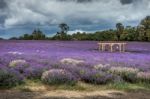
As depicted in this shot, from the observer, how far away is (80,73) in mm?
16578

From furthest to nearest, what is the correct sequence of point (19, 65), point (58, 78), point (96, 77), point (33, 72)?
1. point (19, 65)
2. point (33, 72)
3. point (96, 77)
4. point (58, 78)

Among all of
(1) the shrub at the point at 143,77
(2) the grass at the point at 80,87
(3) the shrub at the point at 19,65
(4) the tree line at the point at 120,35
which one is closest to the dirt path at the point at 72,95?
(2) the grass at the point at 80,87

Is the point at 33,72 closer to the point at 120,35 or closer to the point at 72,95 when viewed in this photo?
the point at 72,95

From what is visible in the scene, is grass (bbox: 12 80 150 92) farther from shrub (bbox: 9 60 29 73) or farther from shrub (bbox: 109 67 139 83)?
shrub (bbox: 9 60 29 73)

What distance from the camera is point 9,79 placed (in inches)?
573

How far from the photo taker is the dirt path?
12.8 m

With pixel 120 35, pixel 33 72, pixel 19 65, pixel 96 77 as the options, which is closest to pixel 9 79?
pixel 33 72

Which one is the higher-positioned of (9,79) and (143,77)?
(9,79)

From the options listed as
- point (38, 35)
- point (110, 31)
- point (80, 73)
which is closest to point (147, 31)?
point (110, 31)

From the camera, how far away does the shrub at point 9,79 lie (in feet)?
47.6

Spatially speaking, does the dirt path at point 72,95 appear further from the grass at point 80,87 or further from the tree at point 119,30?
the tree at point 119,30

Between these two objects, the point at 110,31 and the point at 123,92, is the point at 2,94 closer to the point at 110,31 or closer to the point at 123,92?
the point at 123,92

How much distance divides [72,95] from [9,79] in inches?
97.7

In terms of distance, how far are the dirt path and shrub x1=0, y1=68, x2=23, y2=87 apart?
0.68 meters
